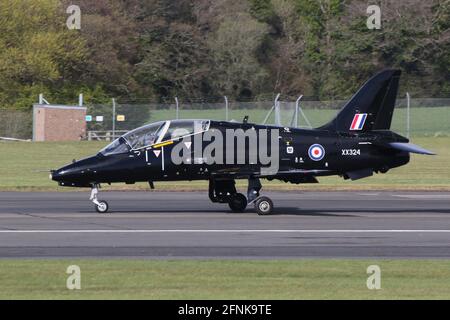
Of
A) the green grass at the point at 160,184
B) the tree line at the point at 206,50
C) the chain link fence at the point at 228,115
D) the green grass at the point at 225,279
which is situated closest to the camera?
the green grass at the point at 225,279

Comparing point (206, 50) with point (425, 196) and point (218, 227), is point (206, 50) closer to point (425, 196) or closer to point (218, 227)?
point (425, 196)

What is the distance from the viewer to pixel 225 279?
14.4m

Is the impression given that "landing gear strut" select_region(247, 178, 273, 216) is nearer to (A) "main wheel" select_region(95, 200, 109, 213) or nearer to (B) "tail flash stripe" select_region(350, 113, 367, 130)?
(B) "tail flash stripe" select_region(350, 113, 367, 130)

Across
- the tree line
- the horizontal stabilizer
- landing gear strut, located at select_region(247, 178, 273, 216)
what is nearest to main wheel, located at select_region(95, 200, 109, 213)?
landing gear strut, located at select_region(247, 178, 273, 216)

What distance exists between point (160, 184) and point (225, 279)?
19.8m

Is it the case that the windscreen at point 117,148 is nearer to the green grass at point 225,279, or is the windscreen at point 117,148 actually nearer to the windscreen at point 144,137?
the windscreen at point 144,137

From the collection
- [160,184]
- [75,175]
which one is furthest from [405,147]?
[160,184]

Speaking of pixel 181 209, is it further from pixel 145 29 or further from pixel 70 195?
pixel 145 29

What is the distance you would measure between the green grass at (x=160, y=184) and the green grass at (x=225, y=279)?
13897mm

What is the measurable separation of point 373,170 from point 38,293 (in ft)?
42.8

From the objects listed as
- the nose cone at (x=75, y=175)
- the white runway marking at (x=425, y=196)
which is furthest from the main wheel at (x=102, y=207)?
the white runway marking at (x=425, y=196)

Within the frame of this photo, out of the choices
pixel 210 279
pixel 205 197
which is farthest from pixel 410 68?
pixel 210 279

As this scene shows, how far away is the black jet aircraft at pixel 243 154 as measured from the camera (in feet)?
79.0

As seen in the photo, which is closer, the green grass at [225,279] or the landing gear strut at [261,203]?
the green grass at [225,279]
